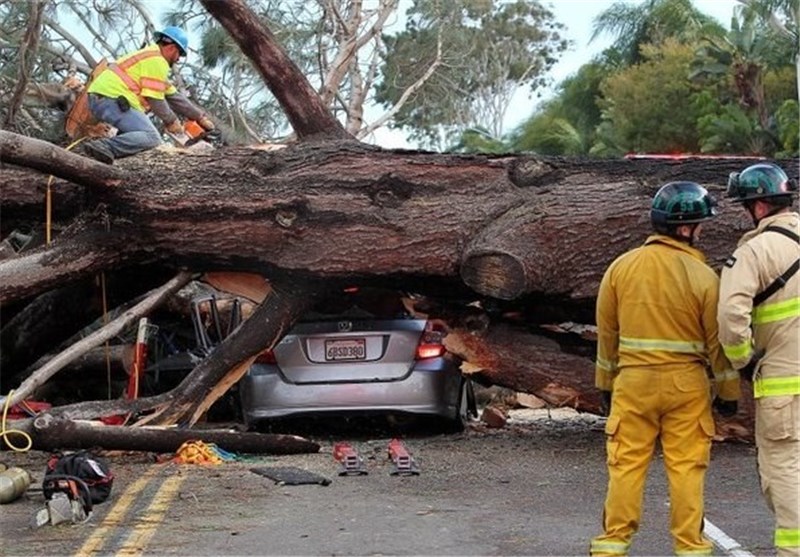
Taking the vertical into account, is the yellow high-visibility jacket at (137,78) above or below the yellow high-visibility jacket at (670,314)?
above

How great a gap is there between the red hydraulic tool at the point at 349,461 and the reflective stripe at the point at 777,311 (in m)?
3.48

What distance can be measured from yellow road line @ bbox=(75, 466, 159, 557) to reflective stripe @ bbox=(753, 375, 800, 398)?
323 centimetres

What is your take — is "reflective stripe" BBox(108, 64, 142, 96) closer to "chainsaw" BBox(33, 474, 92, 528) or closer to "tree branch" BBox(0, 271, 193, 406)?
"tree branch" BBox(0, 271, 193, 406)

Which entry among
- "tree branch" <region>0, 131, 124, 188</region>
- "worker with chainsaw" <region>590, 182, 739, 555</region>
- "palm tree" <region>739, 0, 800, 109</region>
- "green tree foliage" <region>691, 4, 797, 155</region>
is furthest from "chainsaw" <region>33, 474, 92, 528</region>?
"green tree foliage" <region>691, 4, 797, 155</region>

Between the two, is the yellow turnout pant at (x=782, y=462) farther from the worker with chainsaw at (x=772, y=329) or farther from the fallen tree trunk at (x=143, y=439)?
the fallen tree trunk at (x=143, y=439)

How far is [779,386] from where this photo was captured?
5922 mm

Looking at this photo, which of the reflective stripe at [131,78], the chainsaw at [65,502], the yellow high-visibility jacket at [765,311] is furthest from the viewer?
the reflective stripe at [131,78]

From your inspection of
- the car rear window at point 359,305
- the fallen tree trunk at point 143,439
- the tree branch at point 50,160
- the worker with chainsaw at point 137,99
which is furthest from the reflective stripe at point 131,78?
the fallen tree trunk at point 143,439

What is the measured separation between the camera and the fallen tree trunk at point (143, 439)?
359 inches

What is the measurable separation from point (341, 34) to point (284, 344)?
17672 mm

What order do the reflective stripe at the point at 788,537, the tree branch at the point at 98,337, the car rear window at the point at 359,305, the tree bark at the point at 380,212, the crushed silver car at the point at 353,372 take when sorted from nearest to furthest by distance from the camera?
the reflective stripe at the point at 788,537, the tree branch at the point at 98,337, the tree bark at the point at 380,212, the crushed silver car at the point at 353,372, the car rear window at the point at 359,305

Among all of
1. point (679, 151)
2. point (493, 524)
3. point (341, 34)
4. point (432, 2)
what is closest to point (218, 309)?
point (493, 524)

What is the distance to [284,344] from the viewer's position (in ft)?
34.4

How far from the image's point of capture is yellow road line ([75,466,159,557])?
646 cm
